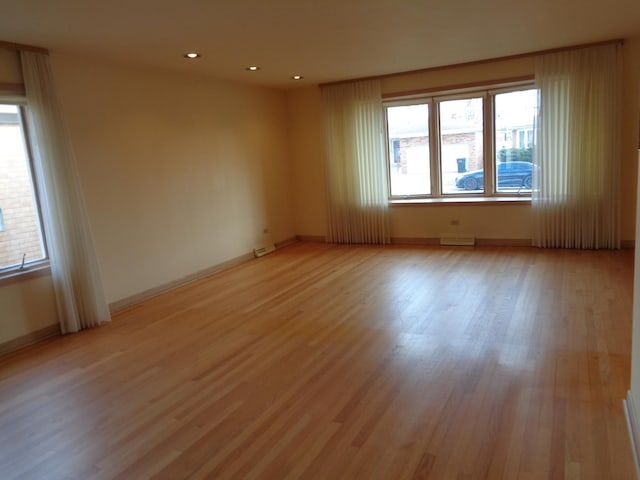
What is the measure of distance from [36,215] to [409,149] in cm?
491

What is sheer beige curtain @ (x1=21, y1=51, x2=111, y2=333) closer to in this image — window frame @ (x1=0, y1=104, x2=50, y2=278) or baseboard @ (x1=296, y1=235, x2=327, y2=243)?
window frame @ (x1=0, y1=104, x2=50, y2=278)

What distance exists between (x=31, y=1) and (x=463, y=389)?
3.56m

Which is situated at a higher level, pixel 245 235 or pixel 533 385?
pixel 245 235

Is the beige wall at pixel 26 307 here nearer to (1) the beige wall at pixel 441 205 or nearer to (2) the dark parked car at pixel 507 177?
(1) the beige wall at pixel 441 205

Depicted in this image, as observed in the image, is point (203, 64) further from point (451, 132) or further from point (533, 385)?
point (533, 385)

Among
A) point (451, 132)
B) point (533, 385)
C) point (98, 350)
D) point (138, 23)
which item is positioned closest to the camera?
point (533, 385)

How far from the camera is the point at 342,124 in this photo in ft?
23.0

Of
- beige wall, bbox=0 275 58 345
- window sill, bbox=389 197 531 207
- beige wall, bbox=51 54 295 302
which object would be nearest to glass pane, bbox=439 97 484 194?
window sill, bbox=389 197 531 207

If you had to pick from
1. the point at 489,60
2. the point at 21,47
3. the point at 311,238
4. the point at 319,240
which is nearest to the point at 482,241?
the point at 489,60

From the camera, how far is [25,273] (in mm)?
3988

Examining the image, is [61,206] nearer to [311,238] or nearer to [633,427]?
[311,238]

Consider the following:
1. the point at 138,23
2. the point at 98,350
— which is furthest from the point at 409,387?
the point at 138,23

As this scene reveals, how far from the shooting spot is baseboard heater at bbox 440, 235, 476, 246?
6556 mm

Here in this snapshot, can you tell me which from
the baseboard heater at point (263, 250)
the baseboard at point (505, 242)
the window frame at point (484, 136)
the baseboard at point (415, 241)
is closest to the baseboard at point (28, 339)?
the baseboard heater at point (263, 250)
